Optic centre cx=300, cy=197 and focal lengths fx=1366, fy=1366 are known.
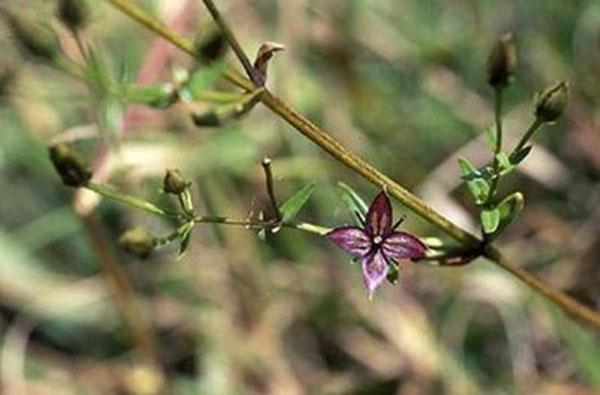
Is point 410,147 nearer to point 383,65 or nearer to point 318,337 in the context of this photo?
point 383,65

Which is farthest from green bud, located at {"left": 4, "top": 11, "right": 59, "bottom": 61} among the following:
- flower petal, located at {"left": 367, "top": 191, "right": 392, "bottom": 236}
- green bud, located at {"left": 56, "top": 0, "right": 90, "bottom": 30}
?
flower petal, located at {"left": 367, "top": 191, "right": 392, "bottom": 236}

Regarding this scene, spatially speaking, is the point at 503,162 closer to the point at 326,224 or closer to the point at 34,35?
the point at 34,35

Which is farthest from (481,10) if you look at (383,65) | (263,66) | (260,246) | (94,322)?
(263,66)

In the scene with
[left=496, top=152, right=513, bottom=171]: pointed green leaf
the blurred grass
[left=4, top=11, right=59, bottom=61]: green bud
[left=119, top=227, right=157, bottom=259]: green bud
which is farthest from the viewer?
the blurred grass

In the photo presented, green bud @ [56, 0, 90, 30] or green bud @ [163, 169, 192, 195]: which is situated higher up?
green bud @ [56, 0, 90, 30]

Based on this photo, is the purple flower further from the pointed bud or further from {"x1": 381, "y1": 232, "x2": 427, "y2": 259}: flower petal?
the pointed bud

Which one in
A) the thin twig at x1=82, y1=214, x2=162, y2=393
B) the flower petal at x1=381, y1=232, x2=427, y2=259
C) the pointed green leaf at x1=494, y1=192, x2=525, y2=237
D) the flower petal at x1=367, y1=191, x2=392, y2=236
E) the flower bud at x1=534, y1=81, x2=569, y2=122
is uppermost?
the thin twig at x1=82, y1=214, x2=162, y2=393

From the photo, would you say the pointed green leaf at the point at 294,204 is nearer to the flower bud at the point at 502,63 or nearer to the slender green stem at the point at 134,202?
the slender green stem at the point at 134,202

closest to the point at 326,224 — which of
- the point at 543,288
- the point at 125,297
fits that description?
the point at 125,297
